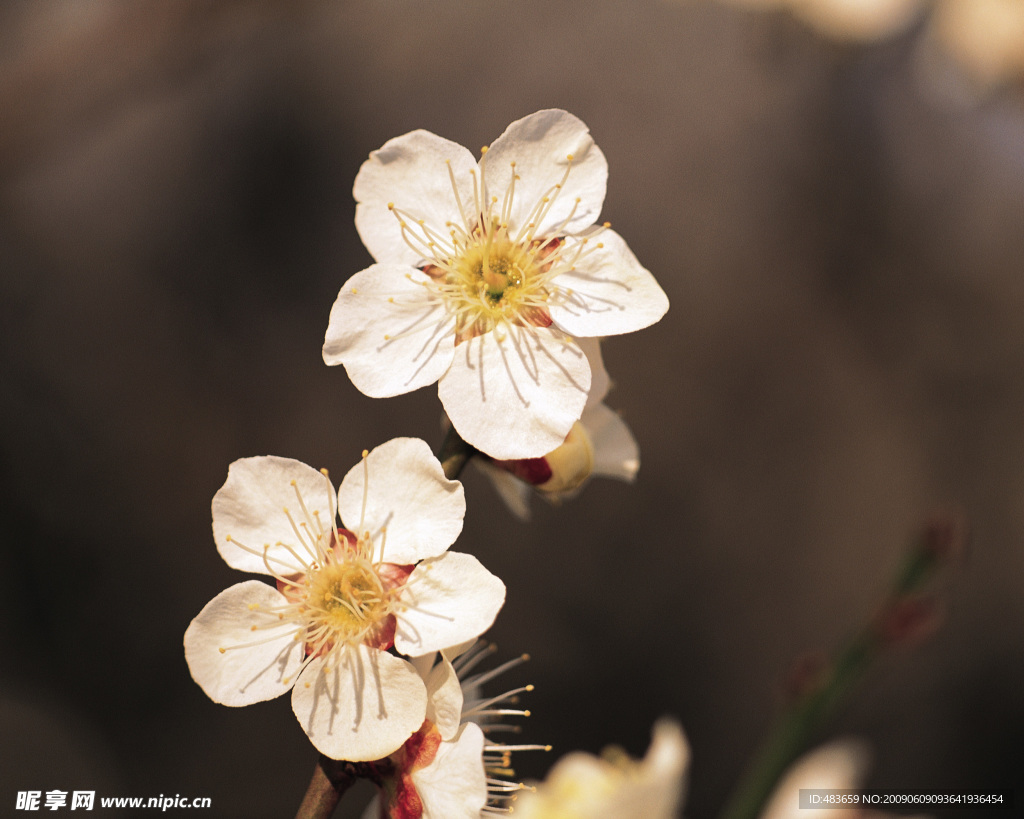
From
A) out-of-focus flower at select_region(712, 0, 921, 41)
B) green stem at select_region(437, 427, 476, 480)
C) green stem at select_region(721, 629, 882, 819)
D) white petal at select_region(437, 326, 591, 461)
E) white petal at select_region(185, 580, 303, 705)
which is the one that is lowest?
green stem at select_region(721, 629, 882, 819)

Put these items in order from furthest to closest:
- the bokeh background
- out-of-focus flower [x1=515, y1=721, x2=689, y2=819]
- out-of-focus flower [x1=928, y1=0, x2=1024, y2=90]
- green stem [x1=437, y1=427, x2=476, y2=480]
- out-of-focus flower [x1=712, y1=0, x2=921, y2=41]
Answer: the bokeh background
out-of-focus flower [x1=712, y1=0, x2=921, y2=41]
out-of-focus flower [x1=928, y1=0, x2=1024, y2=90]
green stem [x1=437, y1=427, x2=476, y2=480]
out-of-focus flower [x1=515, y1=721, x2=689, y2=819]

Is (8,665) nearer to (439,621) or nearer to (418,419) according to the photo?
(418,419)

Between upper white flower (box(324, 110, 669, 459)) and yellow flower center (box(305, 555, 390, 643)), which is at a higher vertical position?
upper white flower (box(324, 110, 669, 459))

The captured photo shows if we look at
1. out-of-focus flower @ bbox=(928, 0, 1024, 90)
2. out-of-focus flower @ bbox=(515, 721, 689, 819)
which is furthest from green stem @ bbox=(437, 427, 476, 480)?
out-of-focus flower @ bbox=(928, 0, 1024, 90)

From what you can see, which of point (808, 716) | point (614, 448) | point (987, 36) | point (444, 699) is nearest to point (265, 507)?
point (444, 699)

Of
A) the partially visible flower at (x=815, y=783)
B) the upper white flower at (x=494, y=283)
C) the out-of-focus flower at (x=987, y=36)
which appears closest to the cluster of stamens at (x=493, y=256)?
the upper white flower at (x=494, y=283)

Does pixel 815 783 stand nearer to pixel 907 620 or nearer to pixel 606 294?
pixel 907 620

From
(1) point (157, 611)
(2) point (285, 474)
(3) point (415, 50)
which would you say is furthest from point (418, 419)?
(2) point (285, 474)

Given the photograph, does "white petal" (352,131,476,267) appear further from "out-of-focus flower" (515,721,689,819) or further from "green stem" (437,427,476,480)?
"out-of-focus flower" (515,721,689,819)
